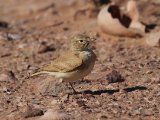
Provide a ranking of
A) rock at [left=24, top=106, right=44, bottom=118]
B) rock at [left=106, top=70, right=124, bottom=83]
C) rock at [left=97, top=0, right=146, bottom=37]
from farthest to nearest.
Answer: rock at [left=97, top=0, right=146, bottom=37] → rock at [left=106, top=70, right=124, bottom=83] → rock at [left=24, top=106, right=44, bottom=118]

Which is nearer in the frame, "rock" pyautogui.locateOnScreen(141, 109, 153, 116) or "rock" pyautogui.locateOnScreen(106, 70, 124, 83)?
"rock" pyautogui.locateOnScreen(141, 109, 153, 116)

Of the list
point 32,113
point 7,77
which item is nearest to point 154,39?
point 7,77

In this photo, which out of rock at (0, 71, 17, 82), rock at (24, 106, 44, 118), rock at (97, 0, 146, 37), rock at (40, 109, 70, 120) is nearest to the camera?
rock at (40, 109, 70, 120)

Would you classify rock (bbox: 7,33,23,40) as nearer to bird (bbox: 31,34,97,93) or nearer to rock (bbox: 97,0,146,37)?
rock (bbox: 97,0,146,37)

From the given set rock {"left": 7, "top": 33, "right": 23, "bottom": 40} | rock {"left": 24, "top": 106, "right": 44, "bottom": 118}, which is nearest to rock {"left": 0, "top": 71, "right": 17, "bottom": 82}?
rock {"left": 24, "top": 106, "right": 44, "bottom": 118}

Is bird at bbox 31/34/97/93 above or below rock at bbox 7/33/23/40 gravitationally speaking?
below

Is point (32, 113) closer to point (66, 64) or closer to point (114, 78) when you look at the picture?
point (66, 64)

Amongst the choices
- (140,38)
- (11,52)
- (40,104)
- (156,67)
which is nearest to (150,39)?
(140,38)

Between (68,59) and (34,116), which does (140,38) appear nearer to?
(68,59)
